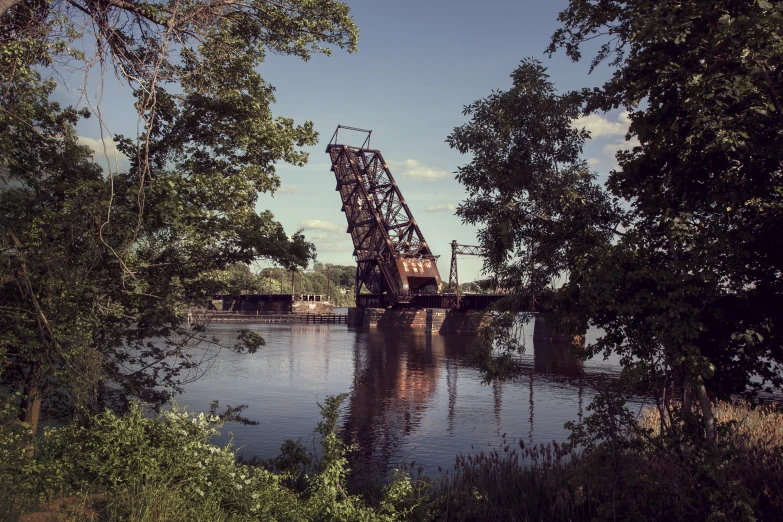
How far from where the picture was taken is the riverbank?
638cm

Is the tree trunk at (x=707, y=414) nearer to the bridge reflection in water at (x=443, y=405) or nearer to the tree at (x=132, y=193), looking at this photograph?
the bridge reflection in water at (x=443, y=405)

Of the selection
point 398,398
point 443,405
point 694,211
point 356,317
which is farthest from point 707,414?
point 356,317

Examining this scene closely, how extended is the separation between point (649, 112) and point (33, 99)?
10560 millimetres

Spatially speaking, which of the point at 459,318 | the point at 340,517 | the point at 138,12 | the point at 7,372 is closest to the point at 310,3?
the point at 138,12

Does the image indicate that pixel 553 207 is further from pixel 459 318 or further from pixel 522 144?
pixel 459 318

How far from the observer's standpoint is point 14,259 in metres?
9.46

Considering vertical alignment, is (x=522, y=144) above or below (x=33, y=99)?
below

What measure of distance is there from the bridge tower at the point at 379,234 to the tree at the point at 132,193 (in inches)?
2058

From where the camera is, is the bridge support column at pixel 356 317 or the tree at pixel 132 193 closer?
the tree at pixel 132 193

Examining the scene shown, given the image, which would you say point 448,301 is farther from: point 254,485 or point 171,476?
point 171,476

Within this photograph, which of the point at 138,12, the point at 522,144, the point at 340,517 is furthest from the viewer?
the point at 522,144

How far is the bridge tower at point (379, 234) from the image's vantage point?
218 feet

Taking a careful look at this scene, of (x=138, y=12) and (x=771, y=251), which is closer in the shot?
(x=771, y=251)

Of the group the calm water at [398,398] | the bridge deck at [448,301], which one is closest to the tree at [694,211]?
the calm water at [398,398]
